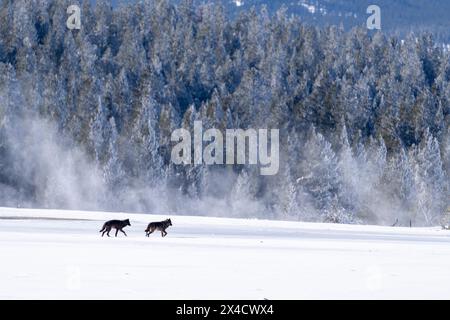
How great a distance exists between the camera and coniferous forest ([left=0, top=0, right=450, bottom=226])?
345 feet

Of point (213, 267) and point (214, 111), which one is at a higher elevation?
point (214, 111)

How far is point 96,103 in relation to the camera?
113250mm

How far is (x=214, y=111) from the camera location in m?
114

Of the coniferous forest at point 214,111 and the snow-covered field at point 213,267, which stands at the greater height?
the coniferous forest at point 214,111

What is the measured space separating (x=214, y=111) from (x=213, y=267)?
Answer: 304 ft

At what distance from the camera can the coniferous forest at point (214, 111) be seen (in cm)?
10525

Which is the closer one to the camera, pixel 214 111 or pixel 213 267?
pixel 213 267

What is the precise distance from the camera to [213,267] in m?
21.6

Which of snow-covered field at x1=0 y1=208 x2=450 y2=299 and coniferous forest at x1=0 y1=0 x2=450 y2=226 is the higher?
coniferous forest at x1=0 y1=0 x2=450 y2=226

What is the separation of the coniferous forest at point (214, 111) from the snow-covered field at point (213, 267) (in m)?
57.9

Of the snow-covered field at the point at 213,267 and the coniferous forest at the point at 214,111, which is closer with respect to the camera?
the snow-covered field at the point at 213,267

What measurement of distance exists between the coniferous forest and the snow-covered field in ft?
190

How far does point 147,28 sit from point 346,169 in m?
43.6

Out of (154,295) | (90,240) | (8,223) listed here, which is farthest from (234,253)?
(8,223)
